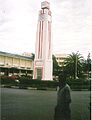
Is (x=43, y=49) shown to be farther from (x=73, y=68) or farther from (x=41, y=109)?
Answer: (x=41, y=109)

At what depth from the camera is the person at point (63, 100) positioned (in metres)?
2.06

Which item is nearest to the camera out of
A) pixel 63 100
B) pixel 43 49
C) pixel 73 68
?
pixel 63 100

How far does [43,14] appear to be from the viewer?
16859 millimetres

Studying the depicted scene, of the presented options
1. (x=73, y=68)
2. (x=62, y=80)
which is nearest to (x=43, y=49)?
(x=73, y=68)

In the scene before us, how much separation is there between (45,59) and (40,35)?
5.81 ft

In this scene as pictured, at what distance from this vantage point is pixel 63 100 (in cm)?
208

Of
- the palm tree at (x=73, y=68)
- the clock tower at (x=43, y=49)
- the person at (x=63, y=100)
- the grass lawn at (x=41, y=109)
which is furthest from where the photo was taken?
the clock tower at (x=43, y=49)

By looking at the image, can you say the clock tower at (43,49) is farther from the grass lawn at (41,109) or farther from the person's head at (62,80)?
the person's head at (62,80)

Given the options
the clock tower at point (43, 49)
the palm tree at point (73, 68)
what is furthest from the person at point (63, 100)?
the clock tower at point (43, 49)

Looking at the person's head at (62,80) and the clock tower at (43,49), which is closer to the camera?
the person's head at (62,80)

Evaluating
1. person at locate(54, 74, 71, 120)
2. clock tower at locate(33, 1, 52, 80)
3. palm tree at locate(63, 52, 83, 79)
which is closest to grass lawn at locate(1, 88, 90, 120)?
person at locate(54, 74, 71, 120)

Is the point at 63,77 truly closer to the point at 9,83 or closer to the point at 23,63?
the point at 9,83

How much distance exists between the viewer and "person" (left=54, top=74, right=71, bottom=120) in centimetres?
206

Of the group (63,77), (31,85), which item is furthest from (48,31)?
(63,77)
